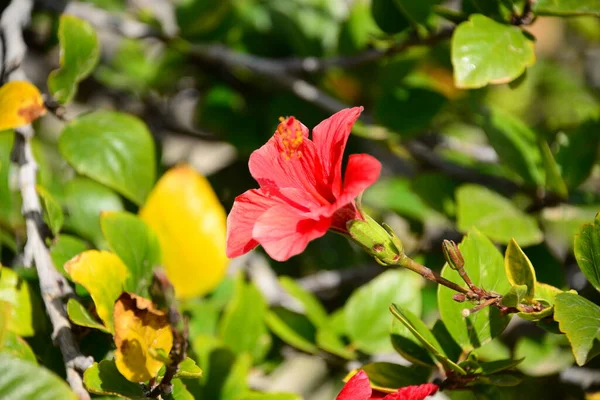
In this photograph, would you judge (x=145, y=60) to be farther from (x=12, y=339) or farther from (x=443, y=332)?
(x=443, y=332)

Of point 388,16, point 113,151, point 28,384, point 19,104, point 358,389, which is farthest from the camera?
point 388,16

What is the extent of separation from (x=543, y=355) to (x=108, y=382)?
0.82 metres

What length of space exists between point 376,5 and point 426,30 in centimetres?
10

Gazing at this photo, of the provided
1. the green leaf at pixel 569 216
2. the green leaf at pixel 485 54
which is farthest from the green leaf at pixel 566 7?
the green leaf at pixel 569 216

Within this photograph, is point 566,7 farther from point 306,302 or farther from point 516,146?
point 306,302

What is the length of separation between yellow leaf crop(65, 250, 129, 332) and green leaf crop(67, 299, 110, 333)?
11 mm

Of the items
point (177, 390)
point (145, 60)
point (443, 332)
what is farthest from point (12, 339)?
point (145, 60)

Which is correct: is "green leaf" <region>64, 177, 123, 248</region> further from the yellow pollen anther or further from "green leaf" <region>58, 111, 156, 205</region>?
the yellow pollen anther

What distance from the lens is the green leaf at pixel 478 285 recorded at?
0.75 meters

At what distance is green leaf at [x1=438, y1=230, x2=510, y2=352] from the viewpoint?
29.5 inches

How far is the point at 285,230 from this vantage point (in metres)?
0.68

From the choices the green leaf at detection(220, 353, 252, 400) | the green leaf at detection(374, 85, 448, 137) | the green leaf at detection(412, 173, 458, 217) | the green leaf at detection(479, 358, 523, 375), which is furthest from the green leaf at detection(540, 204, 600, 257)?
the green leaf at detection(220, 353, 252, 400)

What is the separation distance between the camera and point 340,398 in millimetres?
684

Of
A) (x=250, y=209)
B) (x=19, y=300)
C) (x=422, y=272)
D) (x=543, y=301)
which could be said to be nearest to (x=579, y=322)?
(x=543, y=301)
